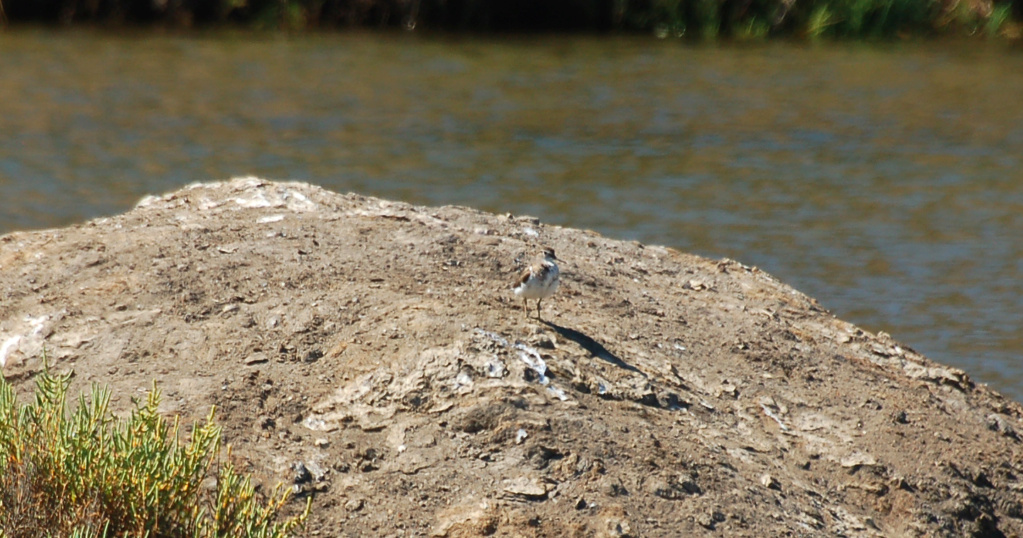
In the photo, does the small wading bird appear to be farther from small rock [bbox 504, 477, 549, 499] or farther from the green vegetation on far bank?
the green vegetation on far bank

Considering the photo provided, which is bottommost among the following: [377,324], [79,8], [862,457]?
[79,8]

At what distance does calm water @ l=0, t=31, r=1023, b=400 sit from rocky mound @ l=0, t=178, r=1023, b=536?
309cm

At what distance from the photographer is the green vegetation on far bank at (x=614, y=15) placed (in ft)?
74.3

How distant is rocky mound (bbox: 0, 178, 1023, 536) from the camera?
15.0 ft

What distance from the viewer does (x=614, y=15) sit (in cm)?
2322

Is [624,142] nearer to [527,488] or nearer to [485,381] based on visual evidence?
[485,381]

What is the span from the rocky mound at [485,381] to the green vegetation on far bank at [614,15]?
1706 centimetres

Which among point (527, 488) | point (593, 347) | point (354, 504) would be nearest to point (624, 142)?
point (593, 347)

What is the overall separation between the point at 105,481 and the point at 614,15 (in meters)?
20.2

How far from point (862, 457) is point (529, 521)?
1.60 metres

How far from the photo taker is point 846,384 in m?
5.73

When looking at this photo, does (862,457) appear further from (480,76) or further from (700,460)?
(480,76)

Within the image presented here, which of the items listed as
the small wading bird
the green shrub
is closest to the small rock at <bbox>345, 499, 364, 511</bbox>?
the green shrub

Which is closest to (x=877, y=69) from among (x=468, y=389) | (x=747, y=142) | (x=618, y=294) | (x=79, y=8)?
(x=747, y=142)
